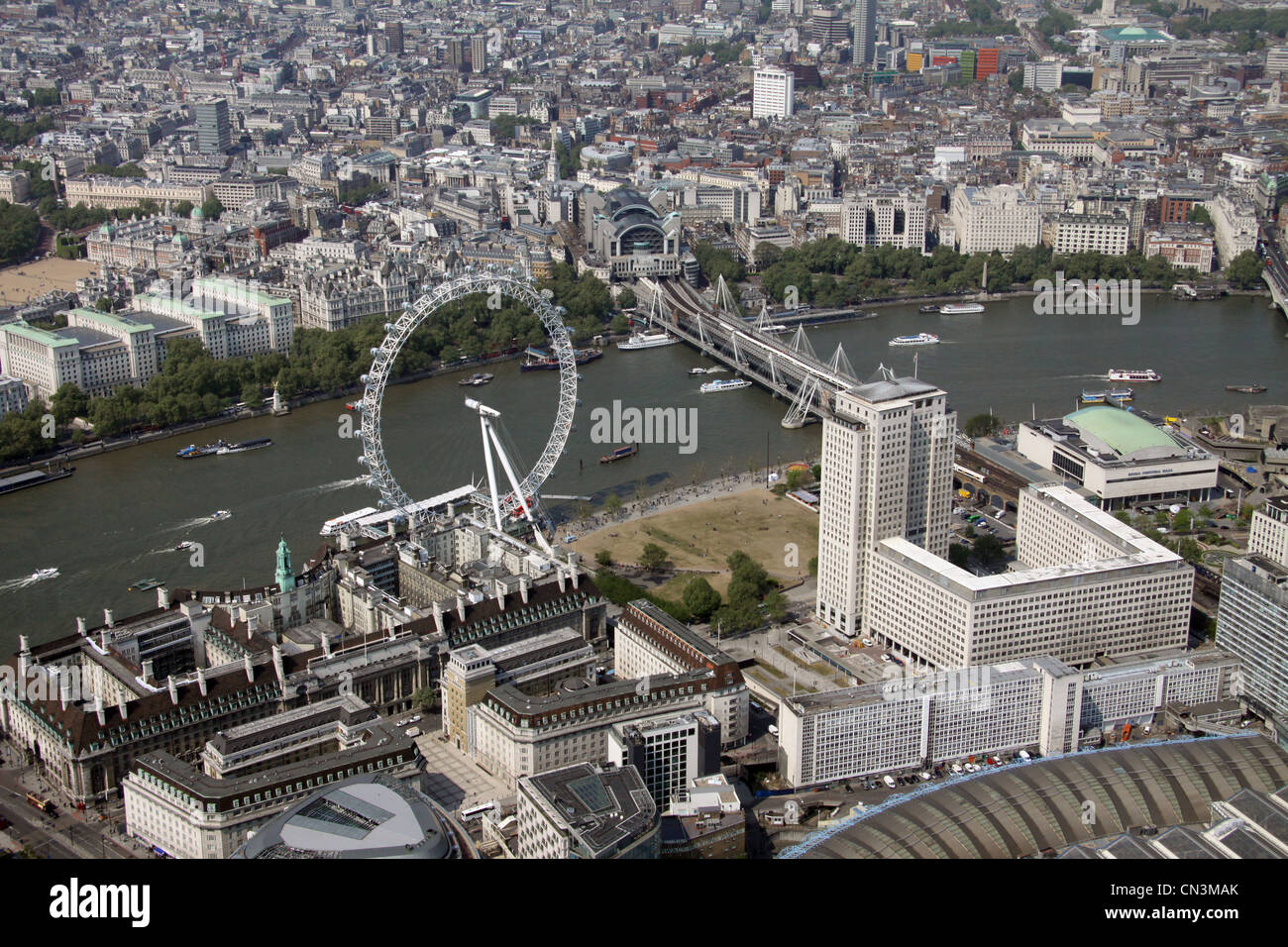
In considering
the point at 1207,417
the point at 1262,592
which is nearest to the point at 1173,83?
the point at 1207,417

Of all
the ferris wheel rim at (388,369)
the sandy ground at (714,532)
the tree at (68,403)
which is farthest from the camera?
the tree at (68,403)

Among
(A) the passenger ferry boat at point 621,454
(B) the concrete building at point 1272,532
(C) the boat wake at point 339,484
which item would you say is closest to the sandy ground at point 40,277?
(C) the boat wake at point 339,484

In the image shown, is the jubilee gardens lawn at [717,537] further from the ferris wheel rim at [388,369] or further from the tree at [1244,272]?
the tree at [1244,272]

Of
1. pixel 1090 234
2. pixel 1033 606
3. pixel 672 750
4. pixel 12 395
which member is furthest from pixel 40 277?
pixel 1033 606

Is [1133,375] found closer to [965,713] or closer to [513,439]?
[513,439]

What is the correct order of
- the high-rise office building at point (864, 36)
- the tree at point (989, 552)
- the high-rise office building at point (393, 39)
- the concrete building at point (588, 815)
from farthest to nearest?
the high-rise office building at point (393, 39), the high-rise office building at point (864, 36), the tree at point (989, 552), the concrete building at point (588, 815)
